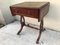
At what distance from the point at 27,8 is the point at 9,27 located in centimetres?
107

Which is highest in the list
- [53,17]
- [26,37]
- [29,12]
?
[29,12]

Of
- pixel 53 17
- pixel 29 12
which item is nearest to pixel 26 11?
pixel 29 12

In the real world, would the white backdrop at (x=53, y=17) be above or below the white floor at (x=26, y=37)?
above

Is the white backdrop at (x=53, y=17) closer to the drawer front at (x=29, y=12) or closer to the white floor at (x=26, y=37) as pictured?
the white floor at (x=26, y=37)

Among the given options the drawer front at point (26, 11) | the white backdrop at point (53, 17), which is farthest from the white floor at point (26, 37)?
the drawer front at point (26, 11)

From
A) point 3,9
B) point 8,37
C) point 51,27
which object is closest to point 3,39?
point 8,37

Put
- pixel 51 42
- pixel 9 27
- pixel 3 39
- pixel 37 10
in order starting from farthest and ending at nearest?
pixel 9 27 → pixel 3 39 → pixel 51 42 → pixel 37 10

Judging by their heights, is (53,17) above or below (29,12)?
below

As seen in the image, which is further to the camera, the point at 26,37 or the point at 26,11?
the point at 26,37

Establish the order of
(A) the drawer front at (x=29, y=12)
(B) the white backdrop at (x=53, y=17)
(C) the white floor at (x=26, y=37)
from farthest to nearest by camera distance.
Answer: (B) the white backdrop at (x=53, y=17) < (C) the white floor at (x=26, y=37) < (A) the drawer front at (x=29, y=12)

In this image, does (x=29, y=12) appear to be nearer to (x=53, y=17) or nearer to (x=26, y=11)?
(x=26, y=11)

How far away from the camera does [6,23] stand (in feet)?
8.96

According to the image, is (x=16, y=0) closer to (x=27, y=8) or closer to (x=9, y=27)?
(x=9, y=27)

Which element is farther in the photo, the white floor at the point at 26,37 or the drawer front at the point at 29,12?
the white floor at the point at 26,37
